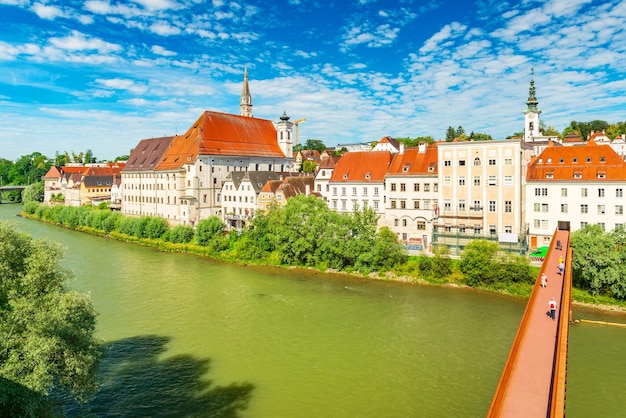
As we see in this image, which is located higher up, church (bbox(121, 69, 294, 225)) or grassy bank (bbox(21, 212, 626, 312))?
church (bbox(121, 69, 294, 225))

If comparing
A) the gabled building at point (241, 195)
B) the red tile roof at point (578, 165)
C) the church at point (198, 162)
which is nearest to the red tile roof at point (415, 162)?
the red tile roof at point (578, 165)

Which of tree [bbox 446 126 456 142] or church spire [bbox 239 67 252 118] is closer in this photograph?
church spire [bbox 239 67 252 118]

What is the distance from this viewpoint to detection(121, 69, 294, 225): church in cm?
4884

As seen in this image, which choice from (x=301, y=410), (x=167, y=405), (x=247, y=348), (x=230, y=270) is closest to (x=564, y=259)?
(x=301, y=410)

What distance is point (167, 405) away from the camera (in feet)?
46.8

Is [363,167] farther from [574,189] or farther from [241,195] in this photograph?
[574,189]

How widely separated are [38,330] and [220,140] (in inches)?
1712

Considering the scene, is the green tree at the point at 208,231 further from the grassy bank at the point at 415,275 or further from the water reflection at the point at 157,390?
the water reflection at the point at 157,390

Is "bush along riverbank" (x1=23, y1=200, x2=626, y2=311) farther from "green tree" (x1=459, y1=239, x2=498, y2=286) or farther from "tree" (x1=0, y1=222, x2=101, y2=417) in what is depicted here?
"tree" (x1=0, y1=222, x2=101, y2=417)

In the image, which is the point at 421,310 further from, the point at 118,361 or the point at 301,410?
the point at 118,361

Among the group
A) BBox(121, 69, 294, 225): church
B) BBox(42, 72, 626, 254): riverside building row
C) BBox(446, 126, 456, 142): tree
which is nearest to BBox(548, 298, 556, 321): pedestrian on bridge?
BBox(42, 72, 626, 254): riverside building row

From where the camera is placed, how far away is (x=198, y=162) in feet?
160

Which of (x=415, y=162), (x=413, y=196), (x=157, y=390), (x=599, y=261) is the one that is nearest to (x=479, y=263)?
(x=599, y=261)

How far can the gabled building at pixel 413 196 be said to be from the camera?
110ft
